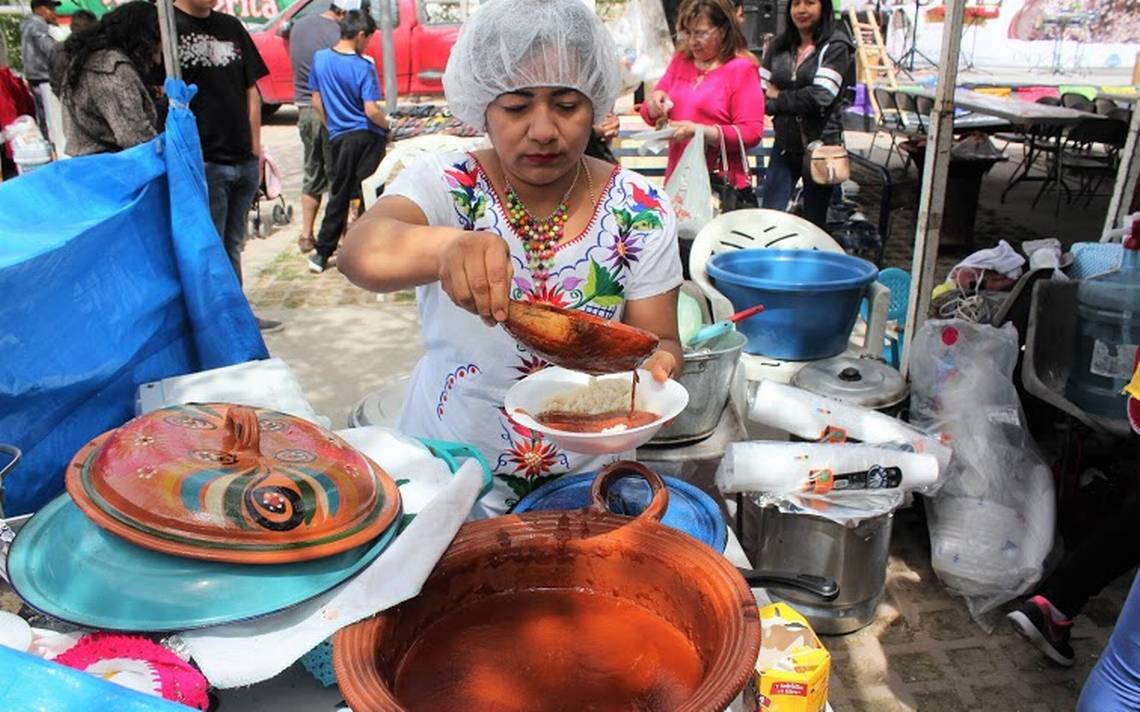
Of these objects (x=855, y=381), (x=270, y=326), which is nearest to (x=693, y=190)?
(x=855, y=381)

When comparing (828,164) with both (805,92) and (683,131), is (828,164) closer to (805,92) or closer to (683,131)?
(805,92)

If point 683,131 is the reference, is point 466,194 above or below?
above

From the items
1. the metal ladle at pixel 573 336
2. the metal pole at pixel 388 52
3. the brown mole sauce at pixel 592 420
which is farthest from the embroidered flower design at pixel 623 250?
the metal pole at pixel 388 52

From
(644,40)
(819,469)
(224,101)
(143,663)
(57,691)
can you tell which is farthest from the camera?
(644,40)

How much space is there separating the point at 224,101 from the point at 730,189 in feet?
10.0

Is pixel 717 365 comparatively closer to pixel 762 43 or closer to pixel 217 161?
pixel 217 161

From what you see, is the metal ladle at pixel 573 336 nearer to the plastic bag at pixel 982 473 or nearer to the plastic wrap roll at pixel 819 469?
the plastic wrap roll at pixel 819 469

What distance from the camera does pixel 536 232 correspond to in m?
1.67

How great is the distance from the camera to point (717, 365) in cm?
316

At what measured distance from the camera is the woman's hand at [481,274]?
3.77 ft

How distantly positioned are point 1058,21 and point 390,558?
16.8 m

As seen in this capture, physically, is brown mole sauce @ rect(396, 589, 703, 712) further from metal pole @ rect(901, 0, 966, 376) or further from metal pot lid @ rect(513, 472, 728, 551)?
metal pole @ rect(901, 0, 966, 376)

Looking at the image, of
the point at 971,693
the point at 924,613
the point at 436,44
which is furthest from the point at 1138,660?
the point at 436,44

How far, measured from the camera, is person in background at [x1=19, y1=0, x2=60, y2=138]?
8.65m
